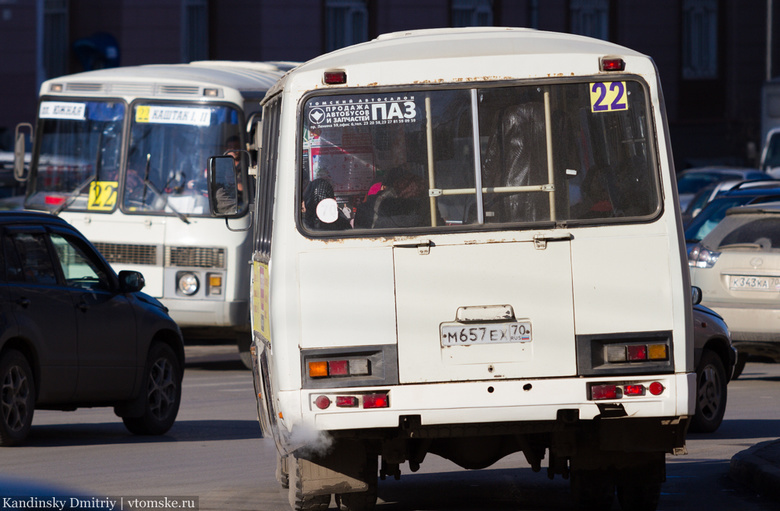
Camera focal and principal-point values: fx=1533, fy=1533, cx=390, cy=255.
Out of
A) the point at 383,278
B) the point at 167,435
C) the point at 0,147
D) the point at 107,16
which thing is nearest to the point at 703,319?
the point at 167,435

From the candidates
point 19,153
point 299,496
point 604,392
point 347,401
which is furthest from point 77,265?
point 604,392

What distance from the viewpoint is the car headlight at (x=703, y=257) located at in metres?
15.1

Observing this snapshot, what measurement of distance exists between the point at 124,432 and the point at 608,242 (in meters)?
6.43

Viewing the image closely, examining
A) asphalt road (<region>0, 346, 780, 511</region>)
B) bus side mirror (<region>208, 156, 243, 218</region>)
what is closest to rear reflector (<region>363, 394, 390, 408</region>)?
asphalt road (<region>0, 346, 780, 511</region>)

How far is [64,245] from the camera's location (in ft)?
39.6

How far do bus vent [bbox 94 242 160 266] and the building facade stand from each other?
15504 millimetres

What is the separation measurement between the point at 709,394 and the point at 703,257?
3307 mm

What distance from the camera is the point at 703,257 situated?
600 inches

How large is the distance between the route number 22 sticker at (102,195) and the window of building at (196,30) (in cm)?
2299

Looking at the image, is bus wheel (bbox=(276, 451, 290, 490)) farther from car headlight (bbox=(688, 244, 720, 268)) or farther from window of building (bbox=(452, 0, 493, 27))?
window of building (bbox=(452, 0, 493, 27))

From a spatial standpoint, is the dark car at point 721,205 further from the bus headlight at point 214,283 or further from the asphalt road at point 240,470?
the bus headlight at point 214,283

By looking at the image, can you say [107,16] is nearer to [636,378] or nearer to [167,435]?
[167,435]

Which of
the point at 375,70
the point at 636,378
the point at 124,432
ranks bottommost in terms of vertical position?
the point at 124,432

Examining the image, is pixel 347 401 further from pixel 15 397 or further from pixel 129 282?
pixel 129 282
